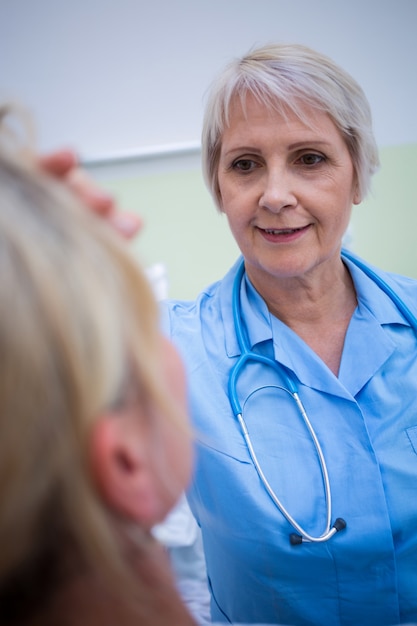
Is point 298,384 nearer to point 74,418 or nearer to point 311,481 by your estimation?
point 311,481

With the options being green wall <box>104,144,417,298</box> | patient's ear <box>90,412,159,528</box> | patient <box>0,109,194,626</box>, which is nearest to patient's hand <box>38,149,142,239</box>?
patient <box>0,109,194,626</box>

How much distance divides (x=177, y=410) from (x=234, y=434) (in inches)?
19.3

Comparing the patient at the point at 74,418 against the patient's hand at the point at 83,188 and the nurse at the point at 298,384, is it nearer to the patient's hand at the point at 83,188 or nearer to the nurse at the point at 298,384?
the patient's hand at the point at 83,188

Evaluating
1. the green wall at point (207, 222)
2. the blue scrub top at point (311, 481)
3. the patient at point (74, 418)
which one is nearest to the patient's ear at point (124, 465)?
the patient at point (74, 418)

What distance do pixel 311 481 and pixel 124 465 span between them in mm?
545

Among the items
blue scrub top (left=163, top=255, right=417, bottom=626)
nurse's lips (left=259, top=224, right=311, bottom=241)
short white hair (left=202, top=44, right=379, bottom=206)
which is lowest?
blue scrub top (left=163, top=255, right=417, bottom=626)

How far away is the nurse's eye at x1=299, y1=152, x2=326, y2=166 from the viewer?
3.00ft

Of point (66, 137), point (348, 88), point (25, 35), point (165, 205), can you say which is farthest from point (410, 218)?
point (25, 35)

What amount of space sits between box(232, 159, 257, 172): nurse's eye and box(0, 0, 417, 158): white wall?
860 mm

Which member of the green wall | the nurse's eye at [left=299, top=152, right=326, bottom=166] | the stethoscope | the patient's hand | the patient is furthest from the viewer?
the green wall

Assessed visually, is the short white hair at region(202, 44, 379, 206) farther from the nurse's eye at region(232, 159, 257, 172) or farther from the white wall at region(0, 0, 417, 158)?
the white wall at region(0, 0, 417, 158)

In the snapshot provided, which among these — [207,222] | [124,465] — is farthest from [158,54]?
[124,465]

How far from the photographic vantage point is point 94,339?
0.33m

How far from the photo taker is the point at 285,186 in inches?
35.1
